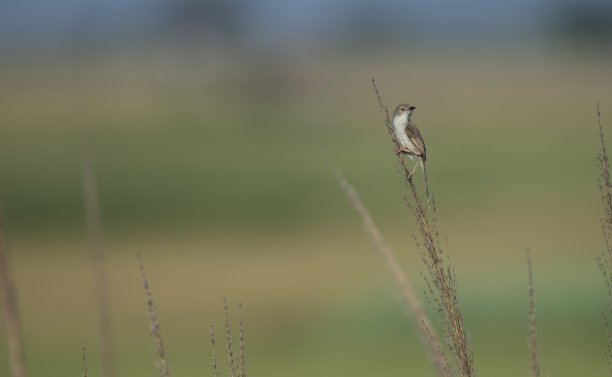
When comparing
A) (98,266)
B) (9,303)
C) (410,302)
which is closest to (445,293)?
(410,302)

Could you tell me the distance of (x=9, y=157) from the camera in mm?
41406

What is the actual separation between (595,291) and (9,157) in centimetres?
2986

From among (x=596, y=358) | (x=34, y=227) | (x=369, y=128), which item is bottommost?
(x=596, y=358)

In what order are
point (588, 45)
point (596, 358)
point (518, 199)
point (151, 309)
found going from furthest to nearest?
point (588, 45) → point (518, 199) → point (596, 358) → point (151, 309)

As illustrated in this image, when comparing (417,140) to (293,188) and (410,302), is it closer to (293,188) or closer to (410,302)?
(410,302)

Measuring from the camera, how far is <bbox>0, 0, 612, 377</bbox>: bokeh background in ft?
64.4

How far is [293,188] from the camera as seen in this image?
37.9 meters

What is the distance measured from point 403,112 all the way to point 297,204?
104 feet

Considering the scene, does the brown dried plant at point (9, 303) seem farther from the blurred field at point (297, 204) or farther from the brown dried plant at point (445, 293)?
the brown dried plant at point (445, 293)

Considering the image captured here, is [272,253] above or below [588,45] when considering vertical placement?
below

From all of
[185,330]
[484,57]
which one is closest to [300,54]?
[484,57]

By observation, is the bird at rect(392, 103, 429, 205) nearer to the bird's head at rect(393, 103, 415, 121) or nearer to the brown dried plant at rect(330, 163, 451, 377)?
the bird's head at rect(393, 103, 415, 121)

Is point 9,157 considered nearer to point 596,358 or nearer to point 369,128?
point 369,128

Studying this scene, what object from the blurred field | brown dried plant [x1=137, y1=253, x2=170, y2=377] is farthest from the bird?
brown dried plant [x1=137, y1=253, x2=170, y2=377]
